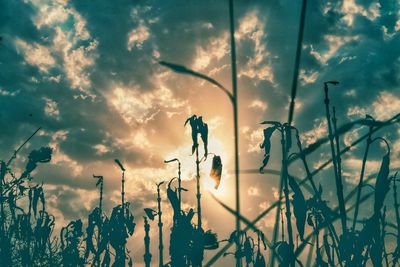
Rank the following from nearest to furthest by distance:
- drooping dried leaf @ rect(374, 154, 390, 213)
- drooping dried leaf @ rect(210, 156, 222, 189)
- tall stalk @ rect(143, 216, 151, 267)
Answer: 1. drooping dried leaf @ rect(210, 156, 222, 189)
2. drooping dried leaf @ rect(374, 154, 390, 213)
3. tall stalk @ rect(143, 216, 151, 267)

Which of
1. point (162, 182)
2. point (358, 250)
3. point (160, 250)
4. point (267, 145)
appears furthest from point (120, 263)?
point (358, 250)

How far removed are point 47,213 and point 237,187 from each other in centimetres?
1809

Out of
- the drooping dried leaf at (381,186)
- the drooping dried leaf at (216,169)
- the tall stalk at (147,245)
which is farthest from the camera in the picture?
the tall stalk at (147,245)

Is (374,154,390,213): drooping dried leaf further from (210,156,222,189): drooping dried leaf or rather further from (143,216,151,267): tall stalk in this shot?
(143,216,151,267): tall stalk

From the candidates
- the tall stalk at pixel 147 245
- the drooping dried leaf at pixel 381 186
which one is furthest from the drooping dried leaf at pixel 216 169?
the tall stalk at pixel 147 245

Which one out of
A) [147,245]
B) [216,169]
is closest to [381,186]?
[216,169]

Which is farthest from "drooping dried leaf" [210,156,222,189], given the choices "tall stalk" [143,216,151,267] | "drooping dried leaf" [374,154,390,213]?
"tall stalk" [143,216,151,267]

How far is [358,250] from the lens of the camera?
255 centimetres

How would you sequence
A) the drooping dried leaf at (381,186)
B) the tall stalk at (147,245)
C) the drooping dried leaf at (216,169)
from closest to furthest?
1. the drooping dried leaf at (216,169)
2. the drooping dried leaf at (381,186)
3. the tall stalk at (147,245)

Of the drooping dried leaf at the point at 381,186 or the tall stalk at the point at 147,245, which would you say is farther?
the tall stalk at the point at 147,245

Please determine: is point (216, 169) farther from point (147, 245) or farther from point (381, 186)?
point (147, 245)

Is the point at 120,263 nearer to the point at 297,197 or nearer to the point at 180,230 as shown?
the point at 180,230

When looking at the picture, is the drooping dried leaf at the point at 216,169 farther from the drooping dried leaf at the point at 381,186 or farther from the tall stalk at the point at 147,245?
the tall stalk at the point at 147,245

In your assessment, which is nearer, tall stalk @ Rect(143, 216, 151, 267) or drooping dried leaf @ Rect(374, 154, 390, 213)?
drooping dried leaf @ Rect(374, 154, 390, 213)
